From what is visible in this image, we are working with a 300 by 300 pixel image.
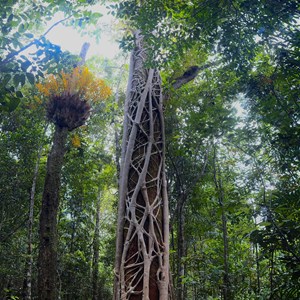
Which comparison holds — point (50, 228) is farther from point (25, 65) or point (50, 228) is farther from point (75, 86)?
point (25, 65)

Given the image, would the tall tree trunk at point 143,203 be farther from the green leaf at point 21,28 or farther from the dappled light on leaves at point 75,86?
the dappled light on leaves at point 75,86

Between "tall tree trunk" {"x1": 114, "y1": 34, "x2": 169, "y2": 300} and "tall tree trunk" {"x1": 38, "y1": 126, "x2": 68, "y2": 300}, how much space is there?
5.47 feet

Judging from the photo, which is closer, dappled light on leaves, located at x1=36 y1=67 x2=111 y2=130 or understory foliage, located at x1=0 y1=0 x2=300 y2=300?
understory foliage, located at x1=0 y1=0 x2=300 y2=300

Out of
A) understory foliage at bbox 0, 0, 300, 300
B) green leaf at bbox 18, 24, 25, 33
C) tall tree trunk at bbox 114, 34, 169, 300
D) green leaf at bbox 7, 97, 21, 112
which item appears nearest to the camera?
green leaf at bbox 7, 97, 21, 112

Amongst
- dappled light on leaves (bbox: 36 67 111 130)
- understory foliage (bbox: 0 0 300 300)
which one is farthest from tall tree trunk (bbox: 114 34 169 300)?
dappled light on leaves (bbox: 36 67 111 130)

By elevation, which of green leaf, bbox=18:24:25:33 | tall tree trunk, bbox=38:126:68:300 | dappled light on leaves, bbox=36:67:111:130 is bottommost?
tall tree trunk, bbox=38:126:68:300

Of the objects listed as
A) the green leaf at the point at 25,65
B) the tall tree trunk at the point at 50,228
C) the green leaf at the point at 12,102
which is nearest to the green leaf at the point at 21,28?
the green leaf at the point at 25,65

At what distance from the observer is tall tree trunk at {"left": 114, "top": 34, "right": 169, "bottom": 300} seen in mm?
2258

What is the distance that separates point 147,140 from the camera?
3020 millimetres

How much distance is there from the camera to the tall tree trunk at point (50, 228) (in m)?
3.61

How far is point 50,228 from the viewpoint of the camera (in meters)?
3.94

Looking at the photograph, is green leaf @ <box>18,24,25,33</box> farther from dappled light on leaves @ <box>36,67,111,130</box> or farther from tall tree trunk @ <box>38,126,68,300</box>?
dappled light on leaves @ <box>36,67,111,130</box>

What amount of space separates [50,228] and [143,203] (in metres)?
1.91

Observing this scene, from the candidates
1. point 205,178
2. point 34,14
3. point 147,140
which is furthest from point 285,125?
point 205,178
